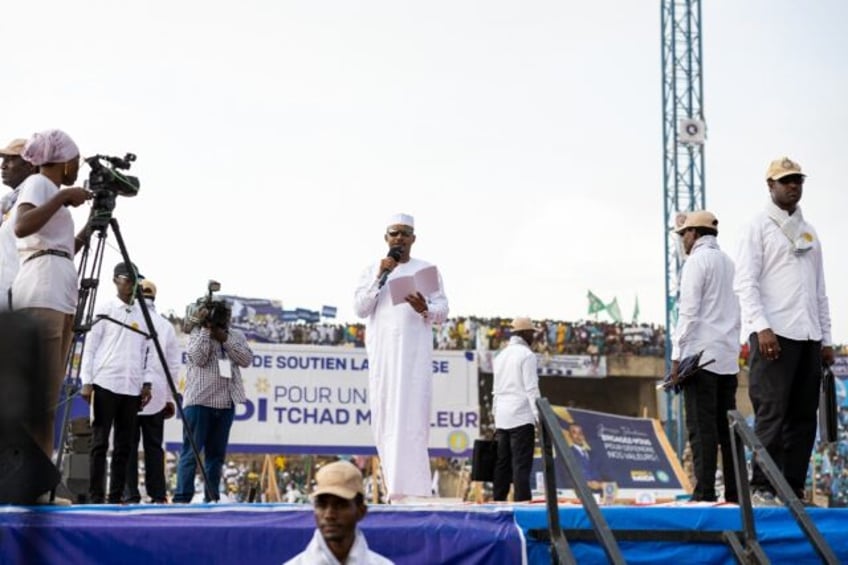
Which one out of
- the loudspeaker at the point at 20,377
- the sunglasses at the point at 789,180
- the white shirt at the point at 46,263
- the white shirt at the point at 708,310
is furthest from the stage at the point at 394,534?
the loudspeaker at the point at 20,377

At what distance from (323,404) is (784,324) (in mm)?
9872

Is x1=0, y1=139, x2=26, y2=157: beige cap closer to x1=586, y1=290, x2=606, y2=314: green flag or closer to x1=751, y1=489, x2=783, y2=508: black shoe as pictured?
x1=751, y1=489, x2=783, y2=508: black shoe

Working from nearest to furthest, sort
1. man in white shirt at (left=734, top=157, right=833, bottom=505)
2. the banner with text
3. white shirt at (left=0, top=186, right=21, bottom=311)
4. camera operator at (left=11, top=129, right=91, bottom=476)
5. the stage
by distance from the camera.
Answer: the stage → camera operator at (left=11, top=129, right=91, bottom=476) → white shirt at (left=0, top=186, right=21, bottom=311) → man in white shirt at (left=734, top=157, right=833, bottom=505) → the banner with text

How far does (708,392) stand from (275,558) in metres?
2.54

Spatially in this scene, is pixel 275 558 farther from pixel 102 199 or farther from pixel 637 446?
pixel 637 446

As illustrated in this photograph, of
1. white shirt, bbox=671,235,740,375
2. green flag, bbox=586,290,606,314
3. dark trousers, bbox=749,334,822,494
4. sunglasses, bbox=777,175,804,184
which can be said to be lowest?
dark trousers, bbox=749,334,822,494

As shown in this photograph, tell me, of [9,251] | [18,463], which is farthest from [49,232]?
[18,463]

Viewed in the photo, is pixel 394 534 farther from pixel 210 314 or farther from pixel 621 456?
pixel 621 456

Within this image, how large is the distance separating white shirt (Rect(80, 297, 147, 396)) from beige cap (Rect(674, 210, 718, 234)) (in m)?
3.56

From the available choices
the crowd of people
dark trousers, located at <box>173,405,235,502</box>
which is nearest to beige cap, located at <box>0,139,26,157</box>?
dark trousers, located at <box>173,405,235,502</box>

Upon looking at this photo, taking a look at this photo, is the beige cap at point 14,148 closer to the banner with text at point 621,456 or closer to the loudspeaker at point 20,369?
the loudspeaker at point 20,369

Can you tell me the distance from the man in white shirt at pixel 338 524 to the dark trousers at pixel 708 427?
9.40ft

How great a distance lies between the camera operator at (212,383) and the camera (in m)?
8.31

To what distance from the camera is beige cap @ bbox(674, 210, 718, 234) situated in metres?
6.79
